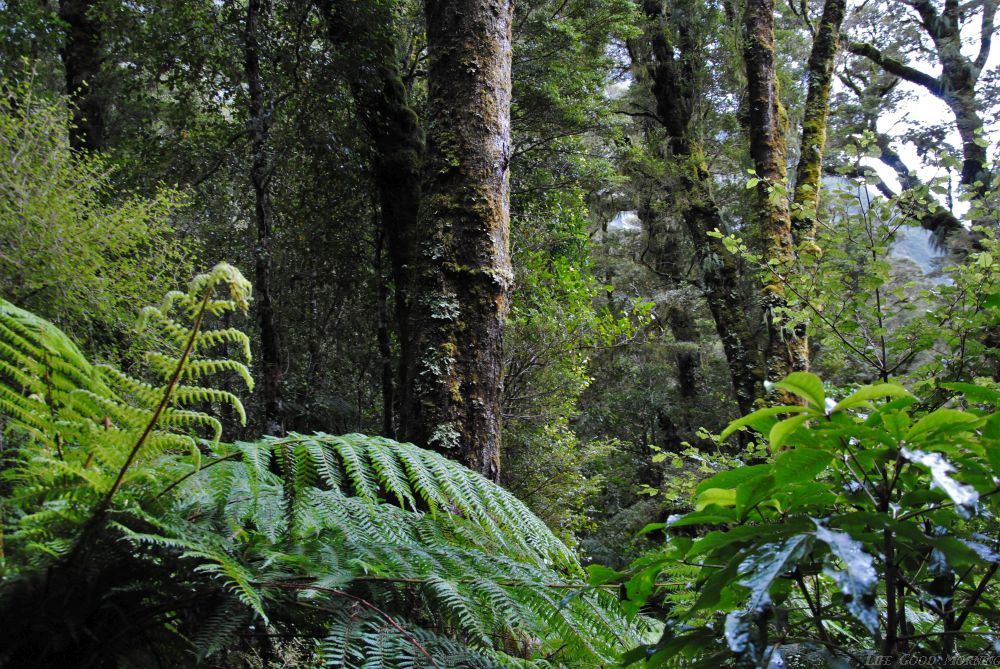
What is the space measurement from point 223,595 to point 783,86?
10470 mm

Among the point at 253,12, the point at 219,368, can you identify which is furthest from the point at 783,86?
the point at 219,368

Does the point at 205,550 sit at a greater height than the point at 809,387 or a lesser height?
lesser

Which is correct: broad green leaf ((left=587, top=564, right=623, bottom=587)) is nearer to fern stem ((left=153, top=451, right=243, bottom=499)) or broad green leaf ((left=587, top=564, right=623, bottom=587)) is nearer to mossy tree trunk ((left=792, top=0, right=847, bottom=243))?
fern stem ((left=153, top=451, right=243, bottom=499))

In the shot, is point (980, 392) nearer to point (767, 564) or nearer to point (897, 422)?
point (897, 422)

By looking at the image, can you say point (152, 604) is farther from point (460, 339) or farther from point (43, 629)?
point (460, 339)

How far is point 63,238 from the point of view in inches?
194

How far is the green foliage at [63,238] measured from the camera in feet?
15.6

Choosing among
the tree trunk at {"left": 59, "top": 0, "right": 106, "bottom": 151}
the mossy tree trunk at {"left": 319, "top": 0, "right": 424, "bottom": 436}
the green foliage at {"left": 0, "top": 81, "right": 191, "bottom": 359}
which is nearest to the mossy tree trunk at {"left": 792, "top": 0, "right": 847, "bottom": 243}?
the mossy tree trunk at {"left": 319, "top": 0, "right": 424, "bottom": 436}

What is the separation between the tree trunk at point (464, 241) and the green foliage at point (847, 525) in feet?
4.29

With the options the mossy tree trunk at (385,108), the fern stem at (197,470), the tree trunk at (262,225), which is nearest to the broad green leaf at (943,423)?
the fern stem at (197,470)

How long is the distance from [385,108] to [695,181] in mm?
3864

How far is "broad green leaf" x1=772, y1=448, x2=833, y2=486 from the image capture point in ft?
2.67

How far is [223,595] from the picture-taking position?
41.8 inches

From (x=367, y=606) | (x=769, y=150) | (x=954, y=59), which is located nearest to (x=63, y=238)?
(x=367, y=606)
